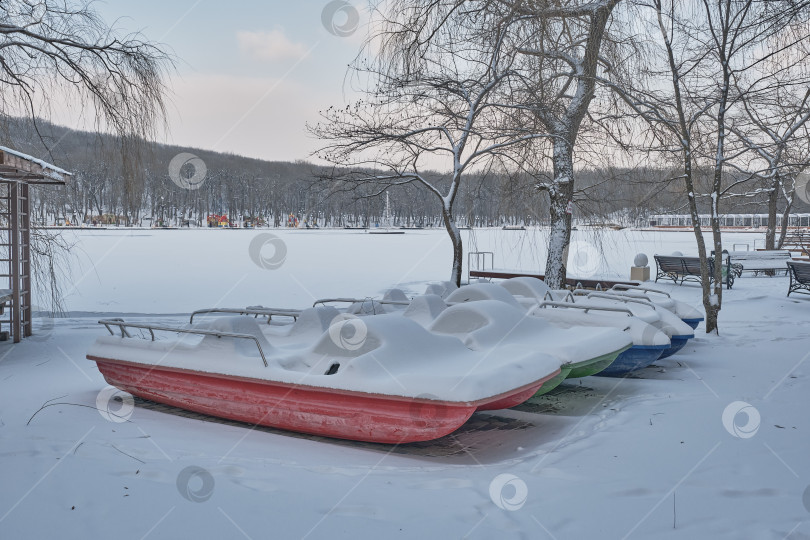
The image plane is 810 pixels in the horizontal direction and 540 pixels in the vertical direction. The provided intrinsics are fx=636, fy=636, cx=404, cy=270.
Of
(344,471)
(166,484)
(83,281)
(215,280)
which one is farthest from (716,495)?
(83,281)

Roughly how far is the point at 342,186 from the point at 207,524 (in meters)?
8.69

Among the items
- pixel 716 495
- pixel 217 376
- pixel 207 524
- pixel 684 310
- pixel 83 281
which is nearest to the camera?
pixel 207 524

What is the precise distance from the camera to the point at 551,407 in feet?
18.7

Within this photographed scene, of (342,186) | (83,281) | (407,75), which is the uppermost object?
(407,75)

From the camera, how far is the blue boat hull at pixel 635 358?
6.14 metres

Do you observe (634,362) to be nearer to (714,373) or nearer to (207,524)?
(714,373)

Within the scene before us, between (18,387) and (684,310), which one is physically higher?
(684,310)

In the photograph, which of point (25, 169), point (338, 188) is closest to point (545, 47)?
point (338, 188)

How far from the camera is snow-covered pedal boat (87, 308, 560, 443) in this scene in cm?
412

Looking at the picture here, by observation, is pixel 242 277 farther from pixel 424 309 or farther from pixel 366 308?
pixel 424 309

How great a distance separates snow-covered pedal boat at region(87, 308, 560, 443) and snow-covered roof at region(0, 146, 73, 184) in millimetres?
2374

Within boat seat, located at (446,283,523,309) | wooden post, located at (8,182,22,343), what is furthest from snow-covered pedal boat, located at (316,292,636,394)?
wooden post, located at (8,182,22,343)

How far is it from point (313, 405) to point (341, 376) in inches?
13.3

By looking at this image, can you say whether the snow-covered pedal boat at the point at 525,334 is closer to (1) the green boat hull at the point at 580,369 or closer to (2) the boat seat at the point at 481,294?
(1) the green boat hull at the point at 580,369
